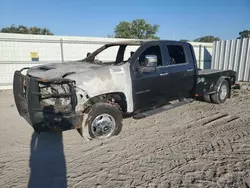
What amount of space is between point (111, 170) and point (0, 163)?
6.08 ft

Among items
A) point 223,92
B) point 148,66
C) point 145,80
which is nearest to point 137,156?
point 145,80

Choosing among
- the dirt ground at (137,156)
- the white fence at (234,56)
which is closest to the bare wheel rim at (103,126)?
the dirt ground at (137,156)

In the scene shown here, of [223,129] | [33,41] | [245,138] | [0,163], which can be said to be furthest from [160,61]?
[33,41]

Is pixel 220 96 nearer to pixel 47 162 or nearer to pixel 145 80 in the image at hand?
pixel 145 80

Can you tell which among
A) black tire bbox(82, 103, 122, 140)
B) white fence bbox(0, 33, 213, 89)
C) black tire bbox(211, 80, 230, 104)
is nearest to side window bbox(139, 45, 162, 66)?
black tire bbox(82, 103, 122, 140)

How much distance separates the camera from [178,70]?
5012 millimetres

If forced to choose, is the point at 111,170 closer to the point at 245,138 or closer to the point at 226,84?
the point at 245,138

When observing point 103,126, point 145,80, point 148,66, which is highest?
point 148,66

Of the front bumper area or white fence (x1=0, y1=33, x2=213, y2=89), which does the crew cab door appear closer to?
the front bumper area

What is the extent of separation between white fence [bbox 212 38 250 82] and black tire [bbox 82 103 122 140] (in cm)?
895

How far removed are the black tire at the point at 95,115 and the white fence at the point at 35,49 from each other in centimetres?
771

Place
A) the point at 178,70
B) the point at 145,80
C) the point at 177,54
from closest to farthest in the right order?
the point at 145,80 < the point at 178,70 < the point at 177,54

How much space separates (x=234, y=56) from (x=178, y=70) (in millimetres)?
7127

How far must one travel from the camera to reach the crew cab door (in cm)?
414
